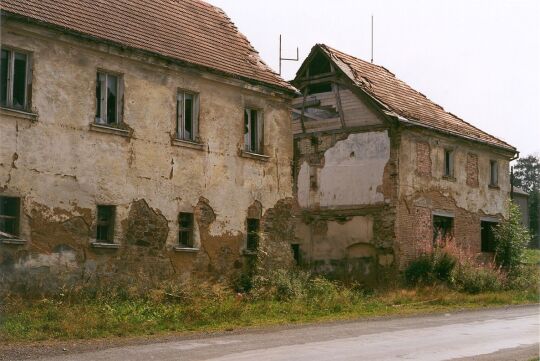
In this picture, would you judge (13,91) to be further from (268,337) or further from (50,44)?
(268,337)

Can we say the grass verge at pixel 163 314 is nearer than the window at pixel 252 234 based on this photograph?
Yes

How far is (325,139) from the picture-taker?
26.4m

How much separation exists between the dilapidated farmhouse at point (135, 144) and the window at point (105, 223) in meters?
0.03

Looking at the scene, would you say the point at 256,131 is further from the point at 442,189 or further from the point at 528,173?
the point at 528,173

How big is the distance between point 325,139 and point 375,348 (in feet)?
53.2

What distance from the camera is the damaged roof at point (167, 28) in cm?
1638

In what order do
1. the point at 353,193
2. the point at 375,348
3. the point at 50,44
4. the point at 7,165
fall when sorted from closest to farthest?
the point at 375,348 < the point at 7,165 < the point at 50,44 < the point at 353,193

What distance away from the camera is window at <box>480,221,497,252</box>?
29.0 meters

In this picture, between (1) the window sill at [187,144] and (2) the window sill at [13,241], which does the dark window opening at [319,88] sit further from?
(2) the window sill at [13,241]

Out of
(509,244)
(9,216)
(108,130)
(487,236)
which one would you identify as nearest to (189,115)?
(108,130)

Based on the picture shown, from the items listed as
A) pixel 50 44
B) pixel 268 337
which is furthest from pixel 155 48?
pixel 268 337

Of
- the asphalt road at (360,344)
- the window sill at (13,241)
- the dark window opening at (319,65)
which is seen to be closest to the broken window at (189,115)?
the window sill at (13,241)

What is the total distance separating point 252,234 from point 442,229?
9336mm

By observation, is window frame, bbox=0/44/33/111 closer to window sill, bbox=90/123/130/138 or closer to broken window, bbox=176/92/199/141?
window sill, bbox=90/123/130/138
